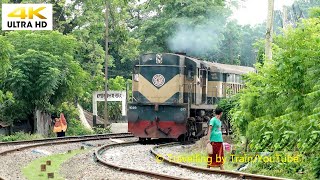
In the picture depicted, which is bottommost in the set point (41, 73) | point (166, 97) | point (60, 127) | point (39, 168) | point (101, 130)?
point (39, 168)

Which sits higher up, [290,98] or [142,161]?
[290,98]

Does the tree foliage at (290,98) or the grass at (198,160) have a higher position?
the tree foliage at (290,98)

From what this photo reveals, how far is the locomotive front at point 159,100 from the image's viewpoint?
24297 millimetres

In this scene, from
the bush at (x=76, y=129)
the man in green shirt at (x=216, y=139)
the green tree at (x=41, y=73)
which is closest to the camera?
the man in green shirt at (x=216, y=139)

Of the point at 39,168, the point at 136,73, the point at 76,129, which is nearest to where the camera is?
the point at 39,168

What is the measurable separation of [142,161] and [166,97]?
23.1ft

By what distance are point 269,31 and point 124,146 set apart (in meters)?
6.99

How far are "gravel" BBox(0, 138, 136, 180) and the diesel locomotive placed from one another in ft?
7.75

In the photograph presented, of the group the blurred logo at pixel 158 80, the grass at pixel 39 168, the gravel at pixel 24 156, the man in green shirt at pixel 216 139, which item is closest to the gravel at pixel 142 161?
the man in green shirt at pixel 216 139

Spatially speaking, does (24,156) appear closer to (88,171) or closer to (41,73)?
(88,171)

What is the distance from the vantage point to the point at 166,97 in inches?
976

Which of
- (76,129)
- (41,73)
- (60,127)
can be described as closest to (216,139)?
(60,127)

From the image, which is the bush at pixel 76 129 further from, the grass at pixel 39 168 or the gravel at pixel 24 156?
the grass at pixel 39 168

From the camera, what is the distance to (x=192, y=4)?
47.8m
